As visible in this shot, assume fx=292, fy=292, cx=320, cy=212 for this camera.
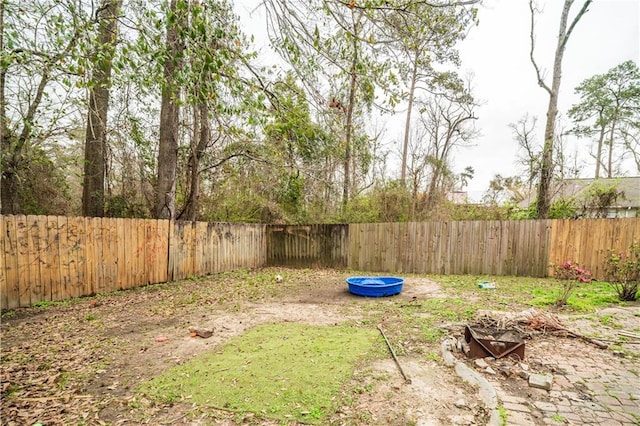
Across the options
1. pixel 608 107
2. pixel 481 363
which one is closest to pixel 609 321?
pixel 481 363

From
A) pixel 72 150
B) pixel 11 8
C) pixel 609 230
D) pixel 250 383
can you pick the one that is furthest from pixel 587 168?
pixel 72 150

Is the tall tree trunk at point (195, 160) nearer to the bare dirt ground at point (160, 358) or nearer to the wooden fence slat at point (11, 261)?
the bare dirt ground at point (160, 358)

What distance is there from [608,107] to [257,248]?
17154 mm

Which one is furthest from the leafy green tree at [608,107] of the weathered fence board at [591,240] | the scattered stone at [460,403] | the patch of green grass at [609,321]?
the scattered stone at [460,403]

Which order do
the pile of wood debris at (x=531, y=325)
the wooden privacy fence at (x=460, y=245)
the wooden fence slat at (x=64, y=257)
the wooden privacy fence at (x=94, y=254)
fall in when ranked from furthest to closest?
the wooden privacy fence at (x=460, y=245)
the wooden fence slat at (x=64, y=257)
the wooden privacy fence at (x=94, y=254)
the pile of wood debris at (x=531, y=325)

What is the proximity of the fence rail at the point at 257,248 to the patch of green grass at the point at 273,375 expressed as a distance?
11.7 ft

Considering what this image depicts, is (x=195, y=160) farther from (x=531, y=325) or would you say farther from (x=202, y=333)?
(x=531, y=325)

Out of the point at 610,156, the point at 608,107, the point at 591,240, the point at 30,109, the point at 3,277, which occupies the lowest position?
the point at 3,277

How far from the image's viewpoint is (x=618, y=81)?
514 inches

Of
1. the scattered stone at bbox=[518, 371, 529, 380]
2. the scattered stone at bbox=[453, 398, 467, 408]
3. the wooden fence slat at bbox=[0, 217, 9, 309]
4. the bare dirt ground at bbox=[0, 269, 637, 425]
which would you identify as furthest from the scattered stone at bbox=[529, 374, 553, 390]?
the wooden fence slat at bbox=[0, 217, 9, 309]

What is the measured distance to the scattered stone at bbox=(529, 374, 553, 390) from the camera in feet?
7.53

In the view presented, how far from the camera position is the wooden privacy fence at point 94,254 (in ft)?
14.0

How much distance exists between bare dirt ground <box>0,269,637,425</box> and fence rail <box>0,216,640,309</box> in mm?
506

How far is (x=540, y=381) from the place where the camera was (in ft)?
7.66
